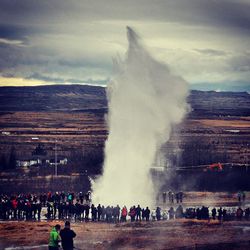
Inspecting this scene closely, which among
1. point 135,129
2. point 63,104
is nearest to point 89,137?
point 135,129

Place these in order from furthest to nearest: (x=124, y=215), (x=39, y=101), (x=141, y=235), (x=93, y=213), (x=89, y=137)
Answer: (x=39, y=101), (x=89, y=137), (x=93, y=213), (x=124, y=215), (x=141, y=235)

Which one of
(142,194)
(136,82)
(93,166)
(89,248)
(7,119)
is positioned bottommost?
(89,248)

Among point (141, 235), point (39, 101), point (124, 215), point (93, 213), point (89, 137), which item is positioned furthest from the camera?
point (39, 101)

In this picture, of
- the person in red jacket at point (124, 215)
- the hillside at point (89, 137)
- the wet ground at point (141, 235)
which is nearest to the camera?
the wet ground at point (141, 235)

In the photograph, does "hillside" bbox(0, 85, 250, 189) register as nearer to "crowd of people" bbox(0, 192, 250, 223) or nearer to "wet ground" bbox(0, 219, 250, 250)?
"crowd of people" bbox(0, 192, 250, 223)

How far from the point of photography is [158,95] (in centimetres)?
3241

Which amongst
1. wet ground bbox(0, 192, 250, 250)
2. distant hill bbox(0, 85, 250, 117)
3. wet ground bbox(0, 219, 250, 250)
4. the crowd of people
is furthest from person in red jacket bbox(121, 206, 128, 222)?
distant hill bbox(0, 85, 250, 117)

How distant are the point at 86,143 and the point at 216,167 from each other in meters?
30.0

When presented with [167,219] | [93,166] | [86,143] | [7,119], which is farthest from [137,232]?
[7,119]

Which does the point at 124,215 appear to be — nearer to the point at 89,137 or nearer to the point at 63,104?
the point at 89,137

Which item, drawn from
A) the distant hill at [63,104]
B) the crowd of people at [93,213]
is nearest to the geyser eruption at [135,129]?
the crowd of people at [93,213]

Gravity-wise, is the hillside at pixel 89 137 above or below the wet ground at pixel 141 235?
above

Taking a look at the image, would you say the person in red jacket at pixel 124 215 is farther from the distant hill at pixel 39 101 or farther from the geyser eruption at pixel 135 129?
the distant hill at pixel 39 101

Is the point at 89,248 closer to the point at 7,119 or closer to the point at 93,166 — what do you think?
the point at 93,166
